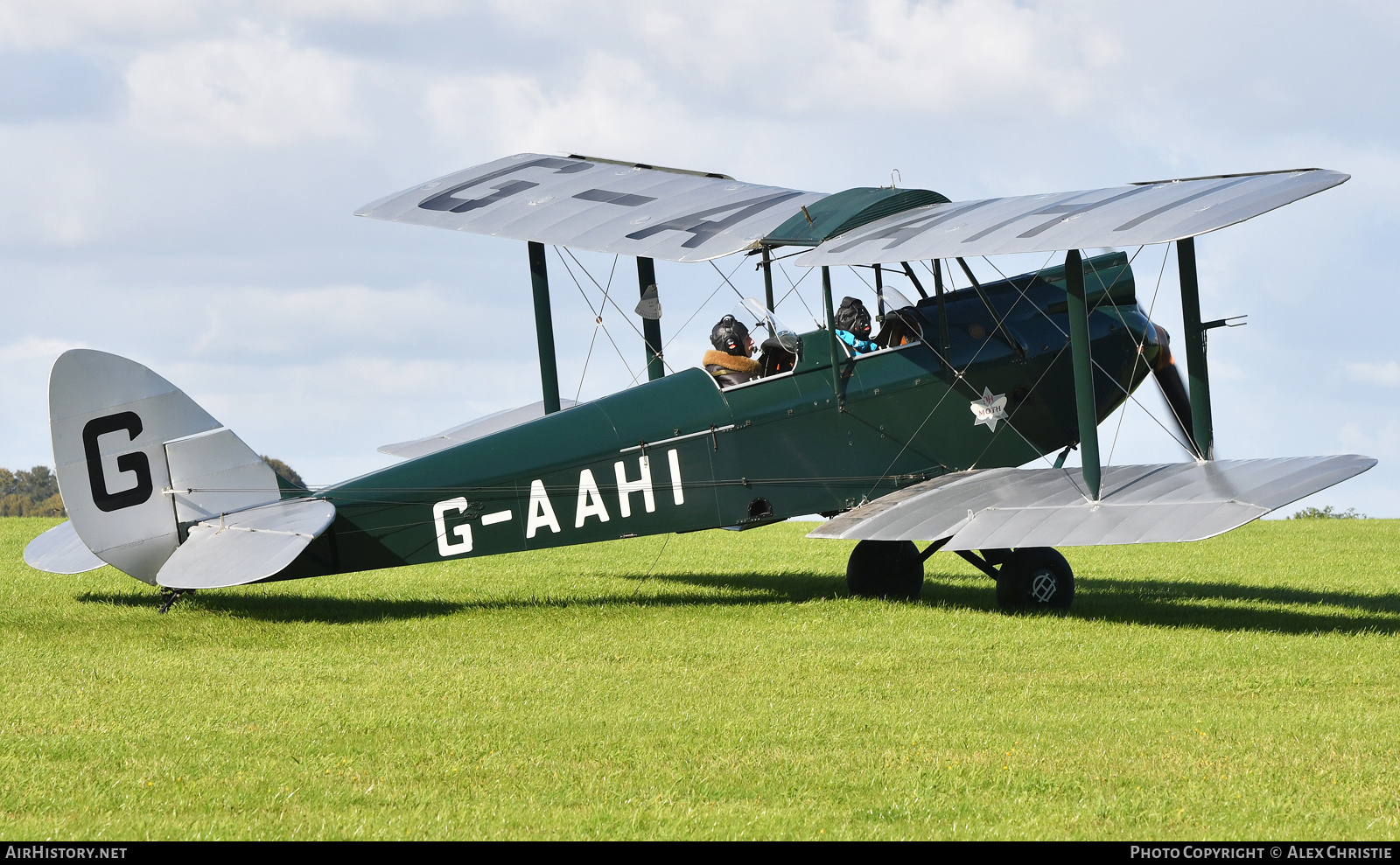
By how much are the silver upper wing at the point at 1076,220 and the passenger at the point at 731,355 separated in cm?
99

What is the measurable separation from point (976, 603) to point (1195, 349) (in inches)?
99.3

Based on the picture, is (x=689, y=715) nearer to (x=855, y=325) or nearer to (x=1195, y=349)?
(x=855, y=325)

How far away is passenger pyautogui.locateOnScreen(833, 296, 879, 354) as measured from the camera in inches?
431

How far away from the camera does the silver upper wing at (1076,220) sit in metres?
9.00

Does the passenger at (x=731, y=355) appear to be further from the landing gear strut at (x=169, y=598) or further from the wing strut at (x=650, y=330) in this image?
the landing gear strut at (x=169, y=598)

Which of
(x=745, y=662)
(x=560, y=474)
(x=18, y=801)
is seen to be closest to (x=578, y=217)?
(x=560, y=474)

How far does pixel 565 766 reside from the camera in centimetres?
558

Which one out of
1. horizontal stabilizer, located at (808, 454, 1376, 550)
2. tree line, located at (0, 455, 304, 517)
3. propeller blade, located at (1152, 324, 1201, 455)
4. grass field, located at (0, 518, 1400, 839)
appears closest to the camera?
grass field, located at (0, 518, 1400, 839)

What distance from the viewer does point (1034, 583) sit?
33.9ft

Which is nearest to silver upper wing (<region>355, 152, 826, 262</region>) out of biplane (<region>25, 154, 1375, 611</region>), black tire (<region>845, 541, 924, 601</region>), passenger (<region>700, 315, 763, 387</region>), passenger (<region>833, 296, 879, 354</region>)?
biplane (<region>25, 154, 1375, 611</region>)

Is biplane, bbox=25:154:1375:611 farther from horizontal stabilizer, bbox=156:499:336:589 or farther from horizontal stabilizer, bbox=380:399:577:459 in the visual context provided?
Result: horizontal stabilizer, bbox=380:399:577:459

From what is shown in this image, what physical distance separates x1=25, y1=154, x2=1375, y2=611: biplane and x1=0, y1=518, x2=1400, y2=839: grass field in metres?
0.58
